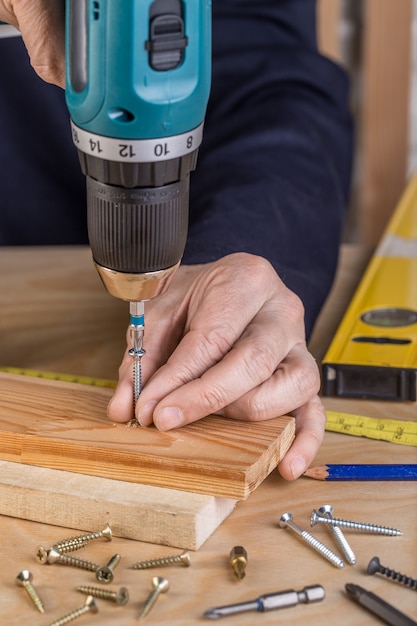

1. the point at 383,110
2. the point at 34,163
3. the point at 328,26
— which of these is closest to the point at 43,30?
the point at 34,163

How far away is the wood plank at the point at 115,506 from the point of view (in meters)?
1.04

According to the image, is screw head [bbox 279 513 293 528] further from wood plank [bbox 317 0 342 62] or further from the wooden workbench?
wood plank [bbox 317 0 342 62]

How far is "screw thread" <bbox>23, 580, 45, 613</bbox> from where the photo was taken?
931 millimetres

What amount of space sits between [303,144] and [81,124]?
37.1 inches

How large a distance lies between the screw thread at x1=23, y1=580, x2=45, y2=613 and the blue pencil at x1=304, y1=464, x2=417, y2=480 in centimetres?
38

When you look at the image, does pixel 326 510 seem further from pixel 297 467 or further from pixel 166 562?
pixel 166 562

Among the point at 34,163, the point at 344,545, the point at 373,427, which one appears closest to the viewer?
the point at 344,545

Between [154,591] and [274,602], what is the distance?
12 cm

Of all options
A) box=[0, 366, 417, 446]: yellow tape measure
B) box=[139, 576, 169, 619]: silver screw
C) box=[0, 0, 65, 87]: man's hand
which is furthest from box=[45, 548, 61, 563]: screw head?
box=[0, 0, 65, 87]: man's hand

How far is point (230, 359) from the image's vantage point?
45.5 inches

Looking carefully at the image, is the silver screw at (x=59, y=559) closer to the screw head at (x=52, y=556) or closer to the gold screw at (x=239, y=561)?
the screw head at (x=52, y=556)

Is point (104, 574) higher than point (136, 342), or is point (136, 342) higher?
point (136, 342)

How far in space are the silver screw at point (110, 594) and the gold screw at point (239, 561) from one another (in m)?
0.12

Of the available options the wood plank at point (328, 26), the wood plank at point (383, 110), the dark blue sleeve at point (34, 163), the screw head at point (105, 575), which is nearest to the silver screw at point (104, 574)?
the screw head at point (105, 575)
